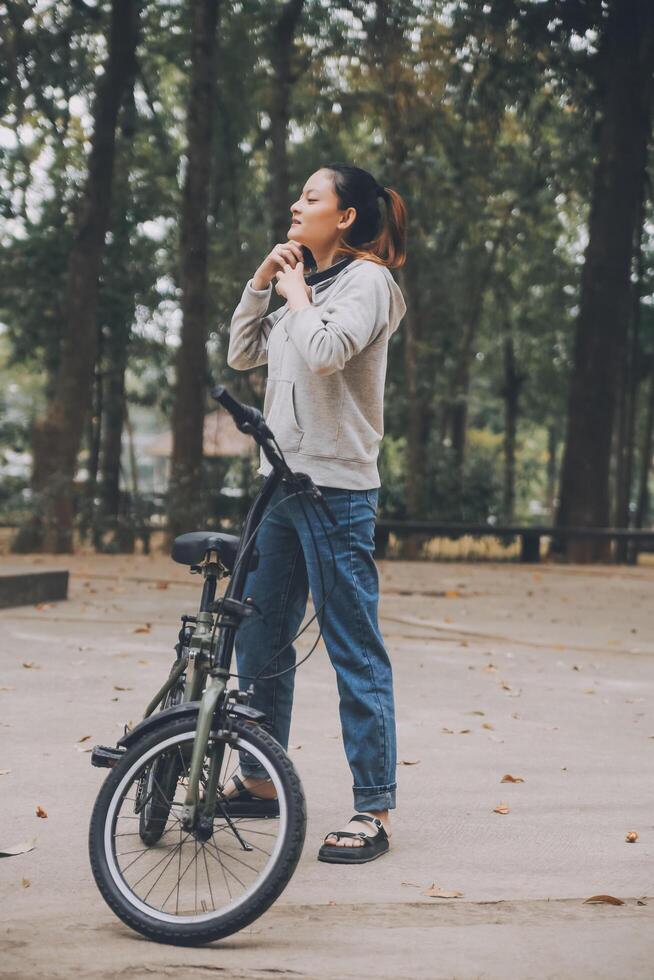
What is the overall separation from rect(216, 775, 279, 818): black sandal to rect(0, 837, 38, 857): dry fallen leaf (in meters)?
0.61

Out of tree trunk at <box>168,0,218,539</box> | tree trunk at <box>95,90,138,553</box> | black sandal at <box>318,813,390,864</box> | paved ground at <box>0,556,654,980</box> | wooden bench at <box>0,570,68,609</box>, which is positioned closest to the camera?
paved ground at <box>0,556,654,980</box>

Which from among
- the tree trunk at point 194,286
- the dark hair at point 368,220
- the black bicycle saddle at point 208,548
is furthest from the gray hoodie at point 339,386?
the tree trunk at point 194,286

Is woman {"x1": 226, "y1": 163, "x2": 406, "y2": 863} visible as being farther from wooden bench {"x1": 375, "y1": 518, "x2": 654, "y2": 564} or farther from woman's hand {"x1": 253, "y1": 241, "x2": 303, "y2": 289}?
wooden bench {"x1": 375, "y1": 518, "x2": 654, "y2": 564}

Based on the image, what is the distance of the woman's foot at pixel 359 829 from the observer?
4.03m

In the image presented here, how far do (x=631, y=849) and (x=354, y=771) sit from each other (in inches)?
37.2

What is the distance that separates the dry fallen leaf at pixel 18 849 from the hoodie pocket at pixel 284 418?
143 centimetres

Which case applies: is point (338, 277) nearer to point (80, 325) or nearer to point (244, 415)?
point (244, 415)

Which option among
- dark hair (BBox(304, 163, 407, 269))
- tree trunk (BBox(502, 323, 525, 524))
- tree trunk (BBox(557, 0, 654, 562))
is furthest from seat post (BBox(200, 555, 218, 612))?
tree trunk (BBox(502, 323, 525, 524))

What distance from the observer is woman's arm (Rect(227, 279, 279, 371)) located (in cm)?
423

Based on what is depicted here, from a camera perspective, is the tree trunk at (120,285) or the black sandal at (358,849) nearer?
the black sandal at (358,849)

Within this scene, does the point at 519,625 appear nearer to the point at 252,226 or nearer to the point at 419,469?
the point at 419,469

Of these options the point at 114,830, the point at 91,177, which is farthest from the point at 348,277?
the point at 91,177

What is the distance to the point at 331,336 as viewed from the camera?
12.5ft

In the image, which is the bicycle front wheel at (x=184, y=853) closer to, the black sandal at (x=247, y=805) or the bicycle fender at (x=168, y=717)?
the bicycle fender at (x=168, y=717)
